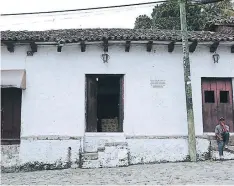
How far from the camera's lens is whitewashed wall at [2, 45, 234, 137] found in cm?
1068

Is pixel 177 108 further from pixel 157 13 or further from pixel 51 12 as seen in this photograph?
pixel 157 13

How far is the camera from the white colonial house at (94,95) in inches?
412

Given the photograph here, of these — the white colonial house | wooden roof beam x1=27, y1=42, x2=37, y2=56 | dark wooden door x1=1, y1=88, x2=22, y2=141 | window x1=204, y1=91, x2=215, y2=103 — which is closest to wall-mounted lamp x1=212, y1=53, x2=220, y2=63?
the white colonial house

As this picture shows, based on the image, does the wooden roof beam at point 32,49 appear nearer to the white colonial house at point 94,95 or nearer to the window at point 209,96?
the white colonial house at point 94,95

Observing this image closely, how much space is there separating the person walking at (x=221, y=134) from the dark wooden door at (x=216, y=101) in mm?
626

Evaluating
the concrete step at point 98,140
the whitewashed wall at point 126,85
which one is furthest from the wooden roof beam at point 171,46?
the concrete step at point 98,140

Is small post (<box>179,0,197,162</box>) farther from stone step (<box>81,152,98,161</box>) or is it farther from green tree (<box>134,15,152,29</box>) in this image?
green tree (<box>134,15,152,29</box>)

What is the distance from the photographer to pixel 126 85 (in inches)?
428

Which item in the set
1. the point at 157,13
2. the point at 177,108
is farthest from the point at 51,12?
the point at 157,13

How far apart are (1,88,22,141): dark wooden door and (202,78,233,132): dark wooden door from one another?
648 centimetres

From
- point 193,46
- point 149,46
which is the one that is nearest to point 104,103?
point 149,46

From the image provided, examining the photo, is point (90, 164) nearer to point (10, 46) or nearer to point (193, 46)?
point (10, 46)

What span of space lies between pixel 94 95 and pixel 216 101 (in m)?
4.33

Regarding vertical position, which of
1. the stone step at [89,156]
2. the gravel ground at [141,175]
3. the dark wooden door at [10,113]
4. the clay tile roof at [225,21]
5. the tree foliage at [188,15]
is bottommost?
the gravel ground at [141,175]
